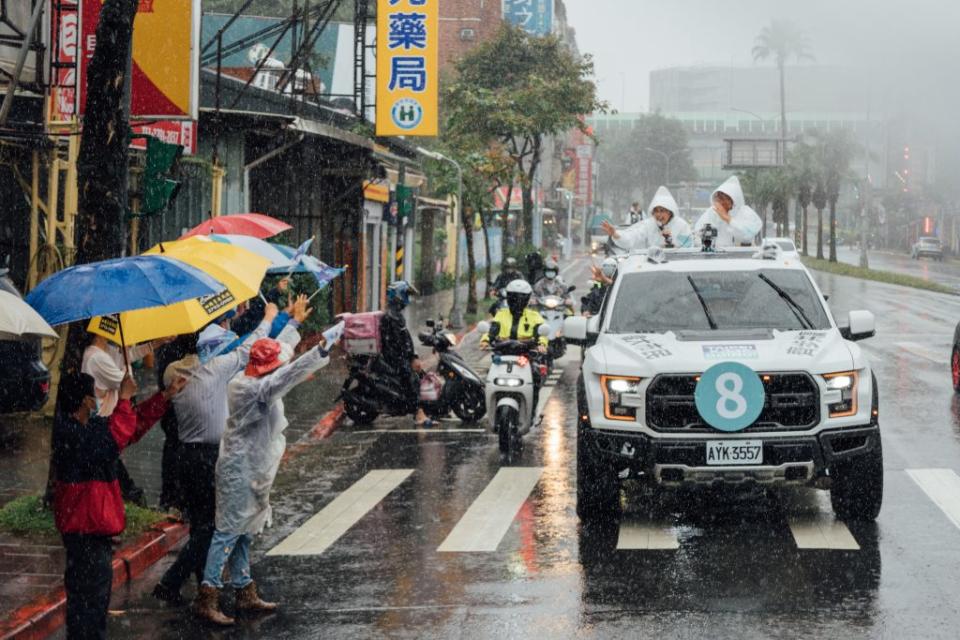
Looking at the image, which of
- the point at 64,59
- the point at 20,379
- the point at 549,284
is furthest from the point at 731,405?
the point at 549,284

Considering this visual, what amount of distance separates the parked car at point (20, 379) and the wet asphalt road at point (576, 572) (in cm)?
256

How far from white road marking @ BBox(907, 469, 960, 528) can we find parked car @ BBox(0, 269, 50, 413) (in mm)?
8548

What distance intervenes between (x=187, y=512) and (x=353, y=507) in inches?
130

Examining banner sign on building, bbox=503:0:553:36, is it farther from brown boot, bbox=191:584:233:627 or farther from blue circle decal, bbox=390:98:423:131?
brown boot, bbox=191:584:233:627

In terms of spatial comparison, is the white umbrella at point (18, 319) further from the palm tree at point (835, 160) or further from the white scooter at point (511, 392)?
the palm tree at point (835, 160)

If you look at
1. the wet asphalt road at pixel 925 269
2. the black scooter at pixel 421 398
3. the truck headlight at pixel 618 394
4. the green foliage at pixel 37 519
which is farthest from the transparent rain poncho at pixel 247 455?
the wet asphalt road at pixel 925 269

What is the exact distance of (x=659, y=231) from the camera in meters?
15.4

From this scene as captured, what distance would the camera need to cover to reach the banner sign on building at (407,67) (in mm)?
28406

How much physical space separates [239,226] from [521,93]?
27607 millimetres

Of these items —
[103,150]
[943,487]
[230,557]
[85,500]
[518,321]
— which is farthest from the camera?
[518,321]

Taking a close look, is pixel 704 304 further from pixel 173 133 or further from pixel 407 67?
pixel 407 67

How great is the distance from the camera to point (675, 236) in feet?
49.9

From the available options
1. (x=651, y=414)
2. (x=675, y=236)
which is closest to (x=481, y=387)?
→ (x=675, y=236)

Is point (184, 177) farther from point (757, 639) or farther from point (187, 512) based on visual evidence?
point (757, 639)
